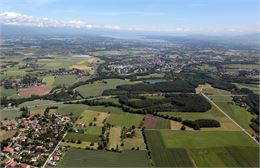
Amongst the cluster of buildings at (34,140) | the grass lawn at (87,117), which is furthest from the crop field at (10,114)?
the grass lawn at (87,117)

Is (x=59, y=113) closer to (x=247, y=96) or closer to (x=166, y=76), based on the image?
(x=247, y=96)

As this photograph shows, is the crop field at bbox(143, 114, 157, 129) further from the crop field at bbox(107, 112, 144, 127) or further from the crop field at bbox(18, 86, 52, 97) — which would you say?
the crop field at bbox(18, 86, 52, 97)

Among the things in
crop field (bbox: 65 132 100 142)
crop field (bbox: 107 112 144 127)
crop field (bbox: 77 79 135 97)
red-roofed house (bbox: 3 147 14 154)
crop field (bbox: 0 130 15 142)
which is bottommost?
crop field (bbox: 77 79 135 97)

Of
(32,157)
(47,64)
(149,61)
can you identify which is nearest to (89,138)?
(32,157)

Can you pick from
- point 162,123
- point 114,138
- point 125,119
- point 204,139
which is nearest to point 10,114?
point 125,119

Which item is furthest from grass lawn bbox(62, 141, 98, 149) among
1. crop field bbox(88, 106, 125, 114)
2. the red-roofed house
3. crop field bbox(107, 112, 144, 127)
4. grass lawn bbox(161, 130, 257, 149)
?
crop field bbox(88, 106, 125, 114)

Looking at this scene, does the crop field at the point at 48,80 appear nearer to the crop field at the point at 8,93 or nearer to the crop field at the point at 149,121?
the crop field at the point at 8,93

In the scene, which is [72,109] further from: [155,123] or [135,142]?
[135,142]
